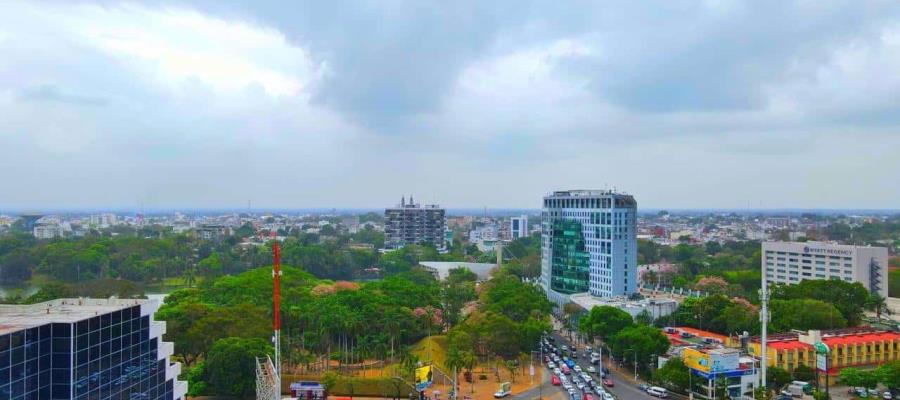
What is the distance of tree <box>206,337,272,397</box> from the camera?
26125 millimetres

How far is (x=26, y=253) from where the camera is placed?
70625 mm

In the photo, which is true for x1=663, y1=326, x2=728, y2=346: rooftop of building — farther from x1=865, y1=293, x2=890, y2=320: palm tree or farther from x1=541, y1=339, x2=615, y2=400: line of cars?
x1=865, y1=293, x2=890, y2=320: palm tree

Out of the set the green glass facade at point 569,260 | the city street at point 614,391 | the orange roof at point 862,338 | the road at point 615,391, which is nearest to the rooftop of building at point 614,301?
the green glass facade at point 569,260

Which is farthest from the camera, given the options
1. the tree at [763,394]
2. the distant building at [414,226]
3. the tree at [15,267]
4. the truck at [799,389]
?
the distant building at [414,226]

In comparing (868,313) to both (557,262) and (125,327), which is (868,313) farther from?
(125,327)

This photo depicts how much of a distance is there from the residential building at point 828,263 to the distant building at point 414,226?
56.3 metres

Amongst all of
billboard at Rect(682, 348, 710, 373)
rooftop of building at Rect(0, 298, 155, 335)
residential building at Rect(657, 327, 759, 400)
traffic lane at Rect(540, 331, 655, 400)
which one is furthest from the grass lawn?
rooftop of building at Rect(0, 298, 155, 335)

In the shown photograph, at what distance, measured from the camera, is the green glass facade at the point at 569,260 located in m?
51.8

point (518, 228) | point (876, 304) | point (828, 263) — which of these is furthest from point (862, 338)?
point (518, 228)

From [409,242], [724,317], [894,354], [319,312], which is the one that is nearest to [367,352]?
[319,312]

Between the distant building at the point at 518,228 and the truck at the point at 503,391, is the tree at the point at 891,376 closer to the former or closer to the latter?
the truck at the point at 503,391

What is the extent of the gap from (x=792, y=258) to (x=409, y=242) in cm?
6113

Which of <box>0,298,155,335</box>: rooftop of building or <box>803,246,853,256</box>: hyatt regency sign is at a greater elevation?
<box>0,298,155,335</box>: rooftop of building

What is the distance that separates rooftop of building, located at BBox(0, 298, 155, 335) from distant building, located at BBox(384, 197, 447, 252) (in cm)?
8774
